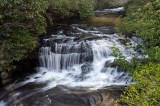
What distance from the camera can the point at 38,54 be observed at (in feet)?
42.0

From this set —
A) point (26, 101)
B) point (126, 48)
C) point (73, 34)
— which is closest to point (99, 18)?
point (73, 34)

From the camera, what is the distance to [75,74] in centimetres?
1226

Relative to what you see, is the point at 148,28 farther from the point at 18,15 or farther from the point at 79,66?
the point at 18,15

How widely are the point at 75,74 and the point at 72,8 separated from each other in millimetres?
7225

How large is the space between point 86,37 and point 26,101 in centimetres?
568

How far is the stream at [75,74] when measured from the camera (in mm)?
9938

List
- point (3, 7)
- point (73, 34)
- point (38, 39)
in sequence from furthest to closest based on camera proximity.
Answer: point (73, 34), point (38, 39), point (3, 7)

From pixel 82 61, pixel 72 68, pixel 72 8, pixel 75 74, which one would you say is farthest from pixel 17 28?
pixel 72 8

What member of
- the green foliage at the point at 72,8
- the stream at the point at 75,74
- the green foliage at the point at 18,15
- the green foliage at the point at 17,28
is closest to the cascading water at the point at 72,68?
the stream at the point at 75,74

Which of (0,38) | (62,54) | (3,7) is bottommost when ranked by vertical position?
(62,54)

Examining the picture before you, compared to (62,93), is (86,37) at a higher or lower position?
higher

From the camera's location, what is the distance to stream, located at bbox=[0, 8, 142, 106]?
994 centimetres

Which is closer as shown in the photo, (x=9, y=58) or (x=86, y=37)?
(x=9, y=58)

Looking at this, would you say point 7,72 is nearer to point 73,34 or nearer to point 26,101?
point 26,101
